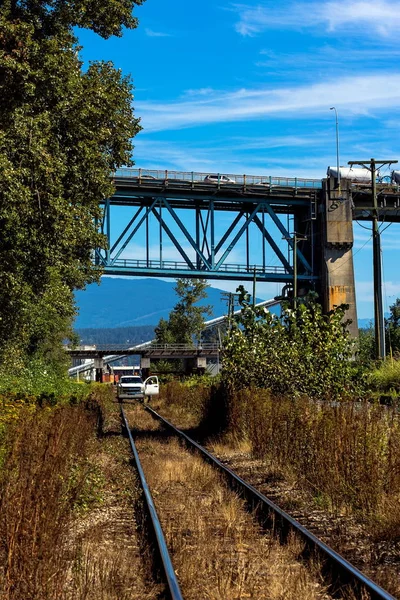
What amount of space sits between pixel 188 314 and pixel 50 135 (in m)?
88.1

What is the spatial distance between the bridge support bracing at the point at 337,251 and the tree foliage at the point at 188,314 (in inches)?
1367

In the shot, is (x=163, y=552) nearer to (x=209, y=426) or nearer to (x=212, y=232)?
(x=209, y=426)

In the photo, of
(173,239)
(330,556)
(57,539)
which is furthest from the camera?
(173,239)

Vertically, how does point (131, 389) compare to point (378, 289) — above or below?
below

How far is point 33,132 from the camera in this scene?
20.6 meters

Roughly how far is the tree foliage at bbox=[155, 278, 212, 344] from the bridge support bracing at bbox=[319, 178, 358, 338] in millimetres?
34715

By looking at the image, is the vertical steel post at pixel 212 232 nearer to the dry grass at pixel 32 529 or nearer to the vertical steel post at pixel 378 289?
the vertical steel post at pixel 378 289

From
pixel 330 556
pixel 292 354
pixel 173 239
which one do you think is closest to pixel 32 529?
pixel 330 556

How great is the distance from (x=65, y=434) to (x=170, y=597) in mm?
9072

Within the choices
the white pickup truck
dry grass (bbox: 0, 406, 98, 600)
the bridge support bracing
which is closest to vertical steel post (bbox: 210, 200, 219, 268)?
the bridge support bracing

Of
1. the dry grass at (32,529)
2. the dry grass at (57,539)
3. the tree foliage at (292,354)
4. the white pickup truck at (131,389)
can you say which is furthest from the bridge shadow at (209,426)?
the white pickup truck at (131,389)

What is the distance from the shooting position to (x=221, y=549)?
29.7 ft

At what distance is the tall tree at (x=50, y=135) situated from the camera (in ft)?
66.5

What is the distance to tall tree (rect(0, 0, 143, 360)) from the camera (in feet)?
66.5
